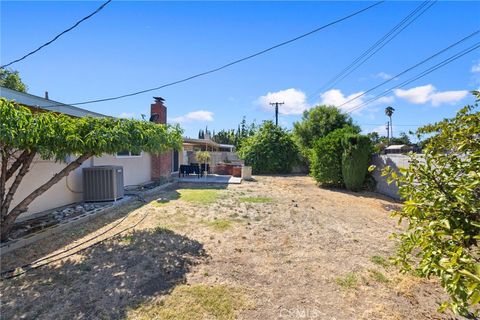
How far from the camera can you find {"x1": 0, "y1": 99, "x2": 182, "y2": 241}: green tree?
3.48m

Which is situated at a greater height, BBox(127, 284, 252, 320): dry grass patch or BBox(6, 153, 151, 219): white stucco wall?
BBox(6, 153, 151, 219): white stucco wall

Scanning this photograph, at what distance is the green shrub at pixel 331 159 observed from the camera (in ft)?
38.2

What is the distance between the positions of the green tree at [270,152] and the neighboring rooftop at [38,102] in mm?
13384

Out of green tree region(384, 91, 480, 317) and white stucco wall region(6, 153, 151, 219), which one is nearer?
green tree region(384, 91, 480, 317)

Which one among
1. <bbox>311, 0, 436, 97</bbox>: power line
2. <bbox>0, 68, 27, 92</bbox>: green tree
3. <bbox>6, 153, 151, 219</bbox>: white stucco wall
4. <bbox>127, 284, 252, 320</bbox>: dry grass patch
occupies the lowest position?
<bbox>127, 284, 252, 320</bbox>: dry grass patch

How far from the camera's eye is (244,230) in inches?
214

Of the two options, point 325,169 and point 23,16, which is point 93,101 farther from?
point 325,169

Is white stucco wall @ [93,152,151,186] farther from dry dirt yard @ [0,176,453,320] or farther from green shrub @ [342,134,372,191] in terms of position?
green shrub @ [342,134,372,191]

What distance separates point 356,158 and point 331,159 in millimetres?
1174

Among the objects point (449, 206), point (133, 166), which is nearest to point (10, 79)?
point (133, 166)

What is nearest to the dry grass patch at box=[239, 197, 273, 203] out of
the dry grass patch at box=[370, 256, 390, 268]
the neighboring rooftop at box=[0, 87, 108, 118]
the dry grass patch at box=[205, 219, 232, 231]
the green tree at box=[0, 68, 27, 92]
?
the dry grass patch at box=[205, 219, 232, 231]

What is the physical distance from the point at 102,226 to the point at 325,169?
31.2 feet

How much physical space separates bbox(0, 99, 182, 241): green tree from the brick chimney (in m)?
7.07

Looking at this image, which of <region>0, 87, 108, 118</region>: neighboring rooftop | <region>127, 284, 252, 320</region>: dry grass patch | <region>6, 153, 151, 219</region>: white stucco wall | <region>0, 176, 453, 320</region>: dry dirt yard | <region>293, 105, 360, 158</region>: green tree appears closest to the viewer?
<region>127, 284, 252, 320</region>: dry grass patch
